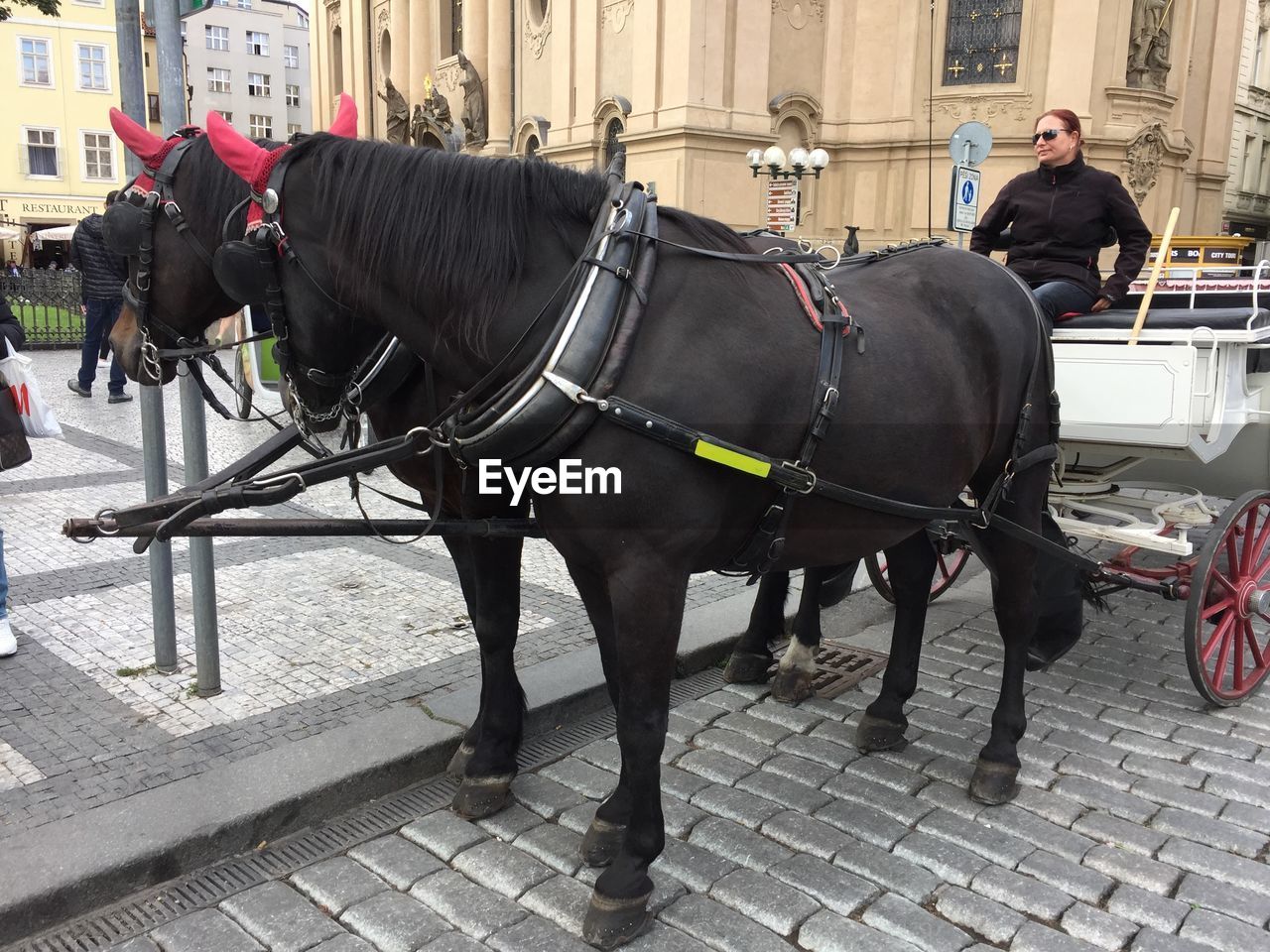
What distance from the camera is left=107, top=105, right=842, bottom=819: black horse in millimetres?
2674

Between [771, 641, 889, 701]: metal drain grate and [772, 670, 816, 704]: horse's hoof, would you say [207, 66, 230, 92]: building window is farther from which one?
[772, 670, 816, 704]: horse's hoof

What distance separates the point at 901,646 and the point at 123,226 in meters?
3.02

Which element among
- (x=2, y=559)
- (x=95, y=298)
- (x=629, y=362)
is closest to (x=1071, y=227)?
(x=629, y=362)

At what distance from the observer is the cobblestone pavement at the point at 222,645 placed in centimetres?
337

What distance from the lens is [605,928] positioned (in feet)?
8.48

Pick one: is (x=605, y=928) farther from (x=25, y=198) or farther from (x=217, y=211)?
(x=25, y=198)

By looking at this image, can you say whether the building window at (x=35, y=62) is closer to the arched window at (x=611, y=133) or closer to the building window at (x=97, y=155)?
the building window at (x=97, y=155)

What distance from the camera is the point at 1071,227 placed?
4.28 metres

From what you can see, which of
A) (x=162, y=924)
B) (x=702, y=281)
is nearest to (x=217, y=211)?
(x=702, y=281)

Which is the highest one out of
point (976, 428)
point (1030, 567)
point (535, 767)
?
point (976, 428)

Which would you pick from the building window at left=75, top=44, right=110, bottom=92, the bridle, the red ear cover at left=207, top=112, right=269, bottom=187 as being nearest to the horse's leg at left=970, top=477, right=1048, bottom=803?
the bridle

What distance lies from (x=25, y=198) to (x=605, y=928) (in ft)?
163

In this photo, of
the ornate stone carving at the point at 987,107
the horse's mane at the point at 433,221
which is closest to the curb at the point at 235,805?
the horse's mane at the point at 433,221

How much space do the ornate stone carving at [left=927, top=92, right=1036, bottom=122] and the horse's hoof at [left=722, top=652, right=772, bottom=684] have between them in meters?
20.7
